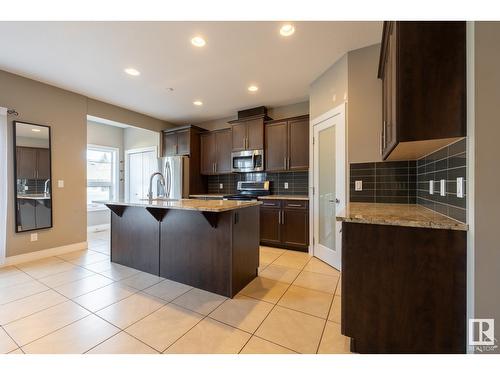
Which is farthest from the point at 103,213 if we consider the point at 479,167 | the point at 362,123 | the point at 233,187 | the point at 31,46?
the point at 479,167

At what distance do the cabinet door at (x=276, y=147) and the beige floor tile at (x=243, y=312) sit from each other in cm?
251

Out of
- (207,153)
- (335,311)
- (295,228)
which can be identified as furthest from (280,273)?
(207,153)

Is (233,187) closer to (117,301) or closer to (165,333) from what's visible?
(117,301)

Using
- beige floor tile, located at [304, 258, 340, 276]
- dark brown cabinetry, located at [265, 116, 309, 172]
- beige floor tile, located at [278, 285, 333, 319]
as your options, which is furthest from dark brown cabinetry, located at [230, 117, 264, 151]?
beige floor tile, located at [278, 285, 333, 319]

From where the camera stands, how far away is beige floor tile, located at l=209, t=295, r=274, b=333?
1.70 m

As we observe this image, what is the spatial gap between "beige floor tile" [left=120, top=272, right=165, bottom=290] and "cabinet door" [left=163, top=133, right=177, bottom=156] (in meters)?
3.16

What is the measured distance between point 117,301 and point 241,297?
1166 mm

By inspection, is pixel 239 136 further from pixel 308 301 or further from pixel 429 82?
pixel 429 82

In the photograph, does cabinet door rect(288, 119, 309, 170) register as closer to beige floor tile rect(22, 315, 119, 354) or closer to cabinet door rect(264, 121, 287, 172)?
cabinet door rect(264, 121, 287, 172)

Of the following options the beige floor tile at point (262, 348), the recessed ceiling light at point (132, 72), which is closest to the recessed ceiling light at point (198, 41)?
the recessed ceiling light at point (132, 72)

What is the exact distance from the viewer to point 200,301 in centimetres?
204

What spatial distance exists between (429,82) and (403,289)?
3.96 feet

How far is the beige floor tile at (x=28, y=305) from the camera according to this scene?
5.89 ft

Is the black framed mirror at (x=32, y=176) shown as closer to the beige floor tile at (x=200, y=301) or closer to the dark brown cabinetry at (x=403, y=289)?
the beige floor tile at (x=200, y=301)
